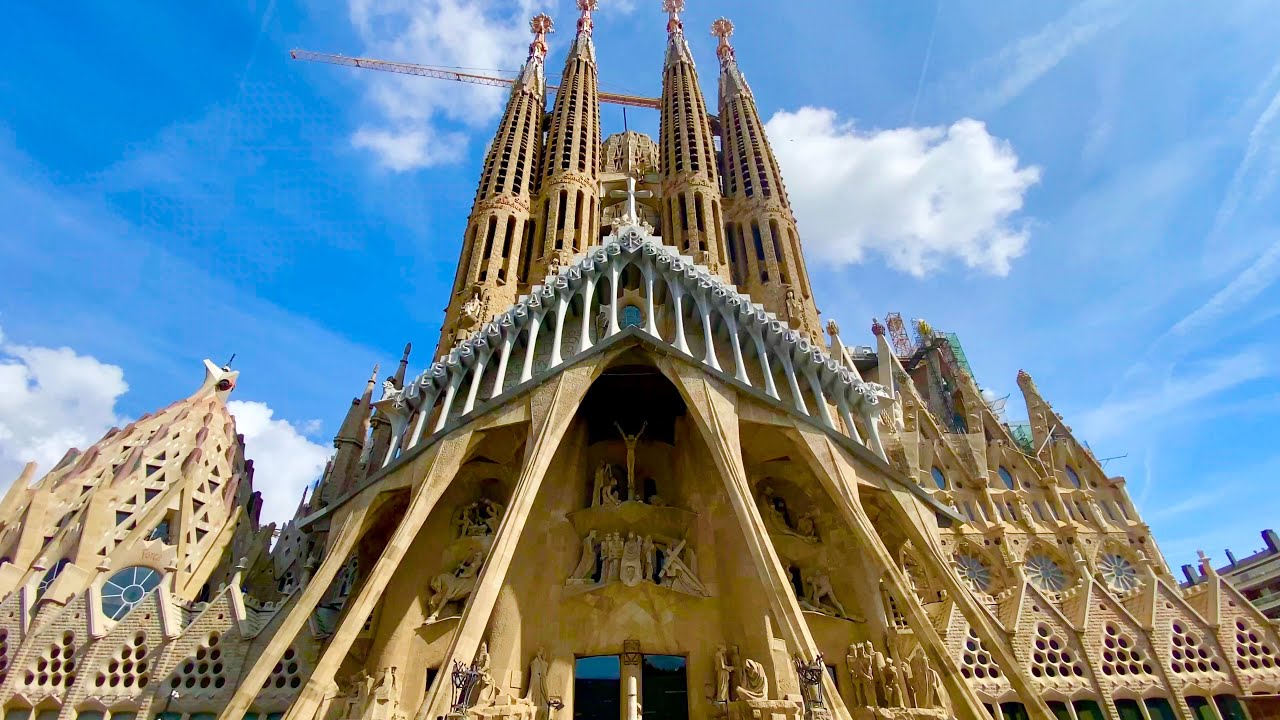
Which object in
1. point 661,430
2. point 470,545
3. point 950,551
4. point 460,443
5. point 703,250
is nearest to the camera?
point 460,443

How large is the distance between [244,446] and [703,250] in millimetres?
17095

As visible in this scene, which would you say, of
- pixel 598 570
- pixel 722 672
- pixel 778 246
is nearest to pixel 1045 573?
pixel 722 672

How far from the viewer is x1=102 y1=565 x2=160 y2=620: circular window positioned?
15178 mm

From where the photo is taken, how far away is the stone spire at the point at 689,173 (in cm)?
2416

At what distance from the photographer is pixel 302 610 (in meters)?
12.1

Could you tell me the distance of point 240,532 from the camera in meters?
18.2

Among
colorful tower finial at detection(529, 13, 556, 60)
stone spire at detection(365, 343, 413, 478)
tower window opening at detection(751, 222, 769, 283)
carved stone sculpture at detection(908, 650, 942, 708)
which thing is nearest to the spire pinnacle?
colorful tower finial at detection(529, 13, 556, 60)

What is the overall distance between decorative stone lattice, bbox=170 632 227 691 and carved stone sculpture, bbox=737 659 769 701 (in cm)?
1082

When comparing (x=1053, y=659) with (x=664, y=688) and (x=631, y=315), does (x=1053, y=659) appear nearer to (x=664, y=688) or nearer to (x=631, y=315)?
(x=664, y=688)

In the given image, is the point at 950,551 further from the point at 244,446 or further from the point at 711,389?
the point at 244,446

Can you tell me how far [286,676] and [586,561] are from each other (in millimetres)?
6831

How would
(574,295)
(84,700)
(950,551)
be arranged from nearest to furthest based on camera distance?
(84,700)
(574,295)
(950,551)

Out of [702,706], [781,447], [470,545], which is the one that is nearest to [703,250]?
[781,447]

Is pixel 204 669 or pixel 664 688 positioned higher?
pixel 204 669
